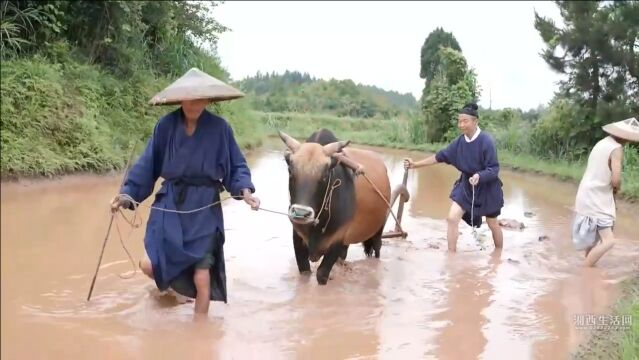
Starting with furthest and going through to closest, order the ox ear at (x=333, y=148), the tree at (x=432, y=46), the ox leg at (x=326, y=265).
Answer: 1. the tree at (x=432, y=46)
2. the ox leg at (x=326, y=265)
3. the ox ear at (x=333, y=148)

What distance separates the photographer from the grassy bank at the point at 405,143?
12.8m

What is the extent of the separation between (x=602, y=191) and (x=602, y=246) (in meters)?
0.54

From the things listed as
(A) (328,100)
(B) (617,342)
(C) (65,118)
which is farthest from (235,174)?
(A) (328,100)

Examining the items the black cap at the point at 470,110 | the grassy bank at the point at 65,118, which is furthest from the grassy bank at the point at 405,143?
the grassy bank at the point at 65,118

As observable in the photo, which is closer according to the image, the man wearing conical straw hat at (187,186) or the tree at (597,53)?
the man wearing conical straw hat at (187,186)

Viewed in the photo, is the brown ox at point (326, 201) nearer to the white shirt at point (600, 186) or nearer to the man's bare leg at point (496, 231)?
the man's bare leg at point (496, 231)

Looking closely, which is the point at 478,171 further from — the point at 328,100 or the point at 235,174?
the point at 328,100

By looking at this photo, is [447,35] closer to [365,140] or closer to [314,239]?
[365,140]

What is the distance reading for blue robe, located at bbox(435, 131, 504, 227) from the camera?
24.3 ft

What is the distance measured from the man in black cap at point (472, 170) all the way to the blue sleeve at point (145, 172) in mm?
3306

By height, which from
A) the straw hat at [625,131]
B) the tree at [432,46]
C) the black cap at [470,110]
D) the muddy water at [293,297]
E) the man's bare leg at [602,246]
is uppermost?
the tree at [432,46]

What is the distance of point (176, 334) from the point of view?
469 cm

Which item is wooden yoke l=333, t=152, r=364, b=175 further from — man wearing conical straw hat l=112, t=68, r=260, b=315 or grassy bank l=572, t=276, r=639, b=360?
grassy bank l=572, t=276, r=639, b=360

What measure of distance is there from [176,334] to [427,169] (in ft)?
49.4
